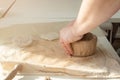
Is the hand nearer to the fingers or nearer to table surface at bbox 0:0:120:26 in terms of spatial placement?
the fingers

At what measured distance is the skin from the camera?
0.75 metres

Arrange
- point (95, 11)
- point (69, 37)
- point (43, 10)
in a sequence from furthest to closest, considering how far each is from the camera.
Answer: point (43, 10), point (69, 37), point (95, 11)

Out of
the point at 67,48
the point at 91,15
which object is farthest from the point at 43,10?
the point at 91,15

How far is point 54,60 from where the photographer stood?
3.10 ft

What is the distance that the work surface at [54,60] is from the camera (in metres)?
0.89

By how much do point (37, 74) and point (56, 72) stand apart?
0.07 m

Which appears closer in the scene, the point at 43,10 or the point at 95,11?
the point at 95,11

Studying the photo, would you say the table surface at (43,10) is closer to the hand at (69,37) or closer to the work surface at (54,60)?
the work surface at (54,60)

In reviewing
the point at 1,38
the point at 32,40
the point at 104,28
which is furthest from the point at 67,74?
the point at 104,28

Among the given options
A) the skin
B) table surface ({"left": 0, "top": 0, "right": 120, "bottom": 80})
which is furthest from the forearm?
table surface ({"left": 0, "top": 0, "right": 120, "bottom": 80})

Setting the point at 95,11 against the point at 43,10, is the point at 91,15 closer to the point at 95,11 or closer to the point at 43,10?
the point at 95,11

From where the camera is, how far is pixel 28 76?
2.93ft

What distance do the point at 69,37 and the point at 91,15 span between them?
0.56 feet

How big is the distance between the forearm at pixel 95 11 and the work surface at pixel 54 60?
16 cm
